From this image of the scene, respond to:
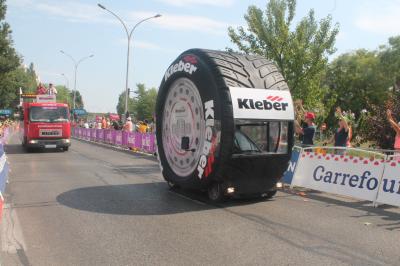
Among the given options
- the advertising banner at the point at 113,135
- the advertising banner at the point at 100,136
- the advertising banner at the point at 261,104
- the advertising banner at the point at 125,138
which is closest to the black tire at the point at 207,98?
the advertising banner at the point at 261,104

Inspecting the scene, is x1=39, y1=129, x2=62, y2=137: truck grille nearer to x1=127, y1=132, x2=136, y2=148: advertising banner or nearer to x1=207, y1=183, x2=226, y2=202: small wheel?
x1=127, y1=132, x2=136, y2=148: advertising banner

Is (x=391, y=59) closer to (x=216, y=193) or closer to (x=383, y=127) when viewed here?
(x=383, y=127)

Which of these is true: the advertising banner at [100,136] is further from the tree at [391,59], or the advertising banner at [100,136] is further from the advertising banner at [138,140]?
the tree at [391,59]

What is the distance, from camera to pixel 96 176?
1229 cm

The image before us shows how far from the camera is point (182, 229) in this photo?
662cm

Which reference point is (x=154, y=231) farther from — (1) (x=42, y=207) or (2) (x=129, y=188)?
(2) (x=129, y=188)

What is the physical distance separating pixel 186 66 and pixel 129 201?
283cm

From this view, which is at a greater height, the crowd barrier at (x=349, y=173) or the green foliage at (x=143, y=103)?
the green foliage at (x=143, y=103)

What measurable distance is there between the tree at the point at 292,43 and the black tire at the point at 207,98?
36.6 feet

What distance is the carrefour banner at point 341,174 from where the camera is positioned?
869 centimetres

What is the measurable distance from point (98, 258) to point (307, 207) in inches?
177

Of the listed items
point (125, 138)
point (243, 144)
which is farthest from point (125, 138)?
point (243, 144)

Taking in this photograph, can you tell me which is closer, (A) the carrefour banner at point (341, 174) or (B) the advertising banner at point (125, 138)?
(A) the carrefour banner at point (341, 174)

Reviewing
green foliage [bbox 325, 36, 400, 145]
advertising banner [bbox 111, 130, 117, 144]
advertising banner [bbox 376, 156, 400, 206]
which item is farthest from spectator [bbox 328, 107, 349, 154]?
green foliage [bbox 325, 36, 400, 145]
